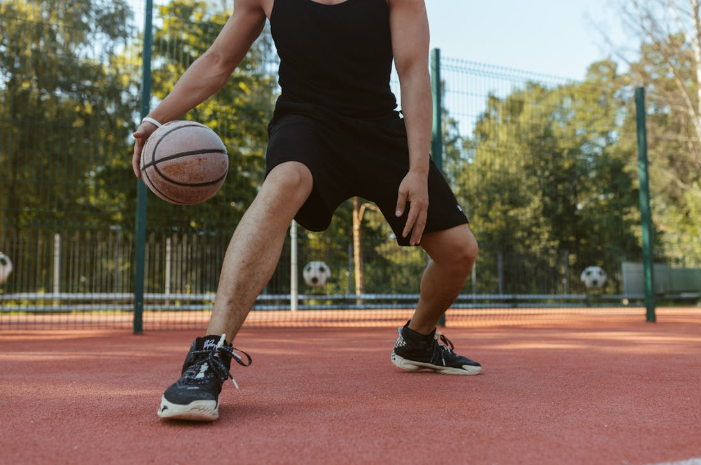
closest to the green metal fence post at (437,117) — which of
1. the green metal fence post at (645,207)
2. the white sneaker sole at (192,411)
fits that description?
the green metal fence post at (645,207)

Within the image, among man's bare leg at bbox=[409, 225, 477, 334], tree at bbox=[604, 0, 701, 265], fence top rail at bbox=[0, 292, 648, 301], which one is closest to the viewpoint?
man's bare leg at bbox=[409, 225, 477, 334]

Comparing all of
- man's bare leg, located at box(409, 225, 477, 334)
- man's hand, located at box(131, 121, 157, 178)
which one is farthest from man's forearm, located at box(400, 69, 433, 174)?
man's hand, located at box(131, 121, 157, 178)

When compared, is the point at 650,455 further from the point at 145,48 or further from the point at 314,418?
the point at 145,48

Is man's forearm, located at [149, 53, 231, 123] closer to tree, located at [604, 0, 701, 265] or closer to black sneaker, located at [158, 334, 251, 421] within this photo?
black sneaker, located at [158, 334, 251, 421]

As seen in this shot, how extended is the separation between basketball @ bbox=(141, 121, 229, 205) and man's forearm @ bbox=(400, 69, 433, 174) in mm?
803

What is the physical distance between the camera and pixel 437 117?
7.46 metres

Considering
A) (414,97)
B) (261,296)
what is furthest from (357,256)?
(414,97)

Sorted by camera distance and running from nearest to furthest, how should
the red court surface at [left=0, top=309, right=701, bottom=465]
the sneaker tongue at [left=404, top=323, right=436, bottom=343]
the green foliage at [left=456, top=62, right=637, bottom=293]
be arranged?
the red court surface at [left=0, top=309, right=701, bottom=465]
the sneaker tongue at [left=404, top=323, right=436, bottom=343]
the green foliage at [left=456, top=62, right=637, bottom=293]

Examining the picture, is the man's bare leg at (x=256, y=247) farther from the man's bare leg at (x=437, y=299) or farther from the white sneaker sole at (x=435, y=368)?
the white sneaker sole at (x=435, y=368)

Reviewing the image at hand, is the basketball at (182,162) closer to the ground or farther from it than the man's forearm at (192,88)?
closer to the ground

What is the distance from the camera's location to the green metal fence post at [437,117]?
24.4 ft

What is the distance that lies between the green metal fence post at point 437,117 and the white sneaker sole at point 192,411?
224 inches

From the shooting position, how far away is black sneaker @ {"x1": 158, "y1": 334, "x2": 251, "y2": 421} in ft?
6.09

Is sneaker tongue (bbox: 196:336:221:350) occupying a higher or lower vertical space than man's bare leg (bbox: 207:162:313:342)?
lower
